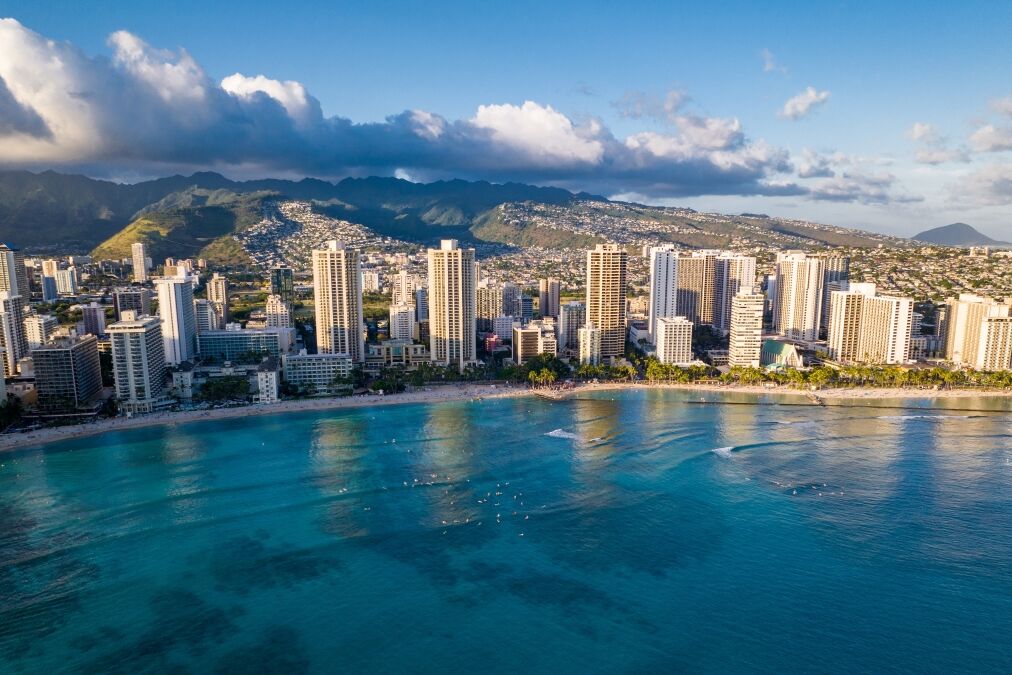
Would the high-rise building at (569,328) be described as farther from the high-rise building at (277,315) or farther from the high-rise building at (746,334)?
the high-rise building at (277,315)

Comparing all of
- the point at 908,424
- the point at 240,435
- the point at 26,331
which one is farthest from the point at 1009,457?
the point at 26,331

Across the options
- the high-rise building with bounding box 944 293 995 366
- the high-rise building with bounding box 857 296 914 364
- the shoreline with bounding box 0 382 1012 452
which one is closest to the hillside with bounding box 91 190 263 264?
the shoreline with bounding box 0 382 1012 452

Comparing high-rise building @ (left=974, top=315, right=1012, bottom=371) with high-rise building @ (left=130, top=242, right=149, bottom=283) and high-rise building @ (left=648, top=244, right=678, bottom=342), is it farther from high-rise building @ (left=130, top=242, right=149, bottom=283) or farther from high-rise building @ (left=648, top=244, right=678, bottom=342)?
high-rise building @ (left=130, top=242, right=149, bottom=283)

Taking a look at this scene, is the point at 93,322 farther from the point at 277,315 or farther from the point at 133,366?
the point at 133,366

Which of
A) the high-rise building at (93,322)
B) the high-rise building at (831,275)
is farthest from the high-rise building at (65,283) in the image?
the high-rise building at (831,275)

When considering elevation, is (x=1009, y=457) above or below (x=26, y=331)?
below

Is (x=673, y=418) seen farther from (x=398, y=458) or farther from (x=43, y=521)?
(x=43, y=521)
